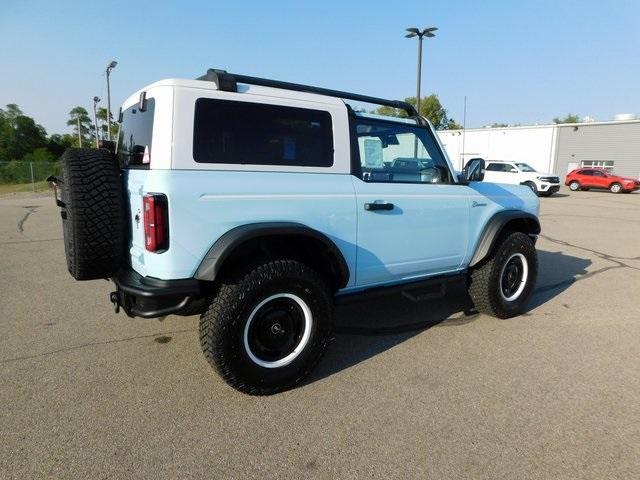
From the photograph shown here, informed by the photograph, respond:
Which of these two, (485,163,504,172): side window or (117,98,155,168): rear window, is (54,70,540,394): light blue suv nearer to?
(117,98,155,168): rear window

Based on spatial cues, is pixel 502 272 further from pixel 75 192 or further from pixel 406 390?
pixel 75 192

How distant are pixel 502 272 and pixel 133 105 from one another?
368 centimetres

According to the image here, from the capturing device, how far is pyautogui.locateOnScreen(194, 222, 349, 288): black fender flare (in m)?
2.63

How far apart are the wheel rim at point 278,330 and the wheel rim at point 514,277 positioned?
2.44 m

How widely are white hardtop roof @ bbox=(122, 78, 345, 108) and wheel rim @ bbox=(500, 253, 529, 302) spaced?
255 centimetres

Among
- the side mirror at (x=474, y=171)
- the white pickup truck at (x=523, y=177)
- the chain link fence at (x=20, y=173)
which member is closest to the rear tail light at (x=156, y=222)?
the side mirror at (x=474, y=171)

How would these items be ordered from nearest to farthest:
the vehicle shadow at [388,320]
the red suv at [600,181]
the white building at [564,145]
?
the vehicle shadow at [388,320]
the red suv at [600,181]
the white building at [564,145]

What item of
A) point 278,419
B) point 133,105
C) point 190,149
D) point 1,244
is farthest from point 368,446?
point 1,244

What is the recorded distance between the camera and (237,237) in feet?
8.75

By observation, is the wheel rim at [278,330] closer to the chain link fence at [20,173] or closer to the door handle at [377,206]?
the door handle at [377,206]

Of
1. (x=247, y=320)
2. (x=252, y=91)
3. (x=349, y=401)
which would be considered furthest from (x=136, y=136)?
(x=349, y=401)

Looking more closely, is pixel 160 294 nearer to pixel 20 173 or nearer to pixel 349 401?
pixel 349 401

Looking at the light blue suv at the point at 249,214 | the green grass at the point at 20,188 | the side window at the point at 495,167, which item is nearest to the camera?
the light blue suv at the point at 249,214

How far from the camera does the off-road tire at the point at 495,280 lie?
4281mm
